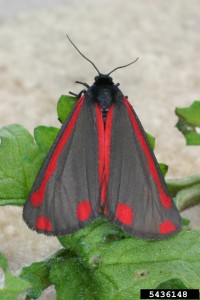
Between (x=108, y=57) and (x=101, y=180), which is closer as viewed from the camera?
(x=101, y=180)

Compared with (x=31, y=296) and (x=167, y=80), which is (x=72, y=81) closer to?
(x=167, y=80)

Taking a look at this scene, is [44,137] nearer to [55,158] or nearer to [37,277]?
[55,158]

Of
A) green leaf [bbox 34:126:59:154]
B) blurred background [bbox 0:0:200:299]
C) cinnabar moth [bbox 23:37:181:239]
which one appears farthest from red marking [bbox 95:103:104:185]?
blurred background [bbox 0:0:200:299]

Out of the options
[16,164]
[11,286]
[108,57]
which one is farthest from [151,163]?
[108,57]

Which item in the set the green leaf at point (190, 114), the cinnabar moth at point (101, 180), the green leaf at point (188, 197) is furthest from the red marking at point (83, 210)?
the green leaf at point (190, 114)

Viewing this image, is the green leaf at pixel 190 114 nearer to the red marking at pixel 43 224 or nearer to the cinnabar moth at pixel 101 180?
the cinnabar moth at pixel 101 180

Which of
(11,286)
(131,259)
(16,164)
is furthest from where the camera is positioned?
(16,164)

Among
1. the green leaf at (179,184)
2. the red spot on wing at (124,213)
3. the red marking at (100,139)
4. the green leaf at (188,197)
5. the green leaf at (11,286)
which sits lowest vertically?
the green leaf at (11,286)
